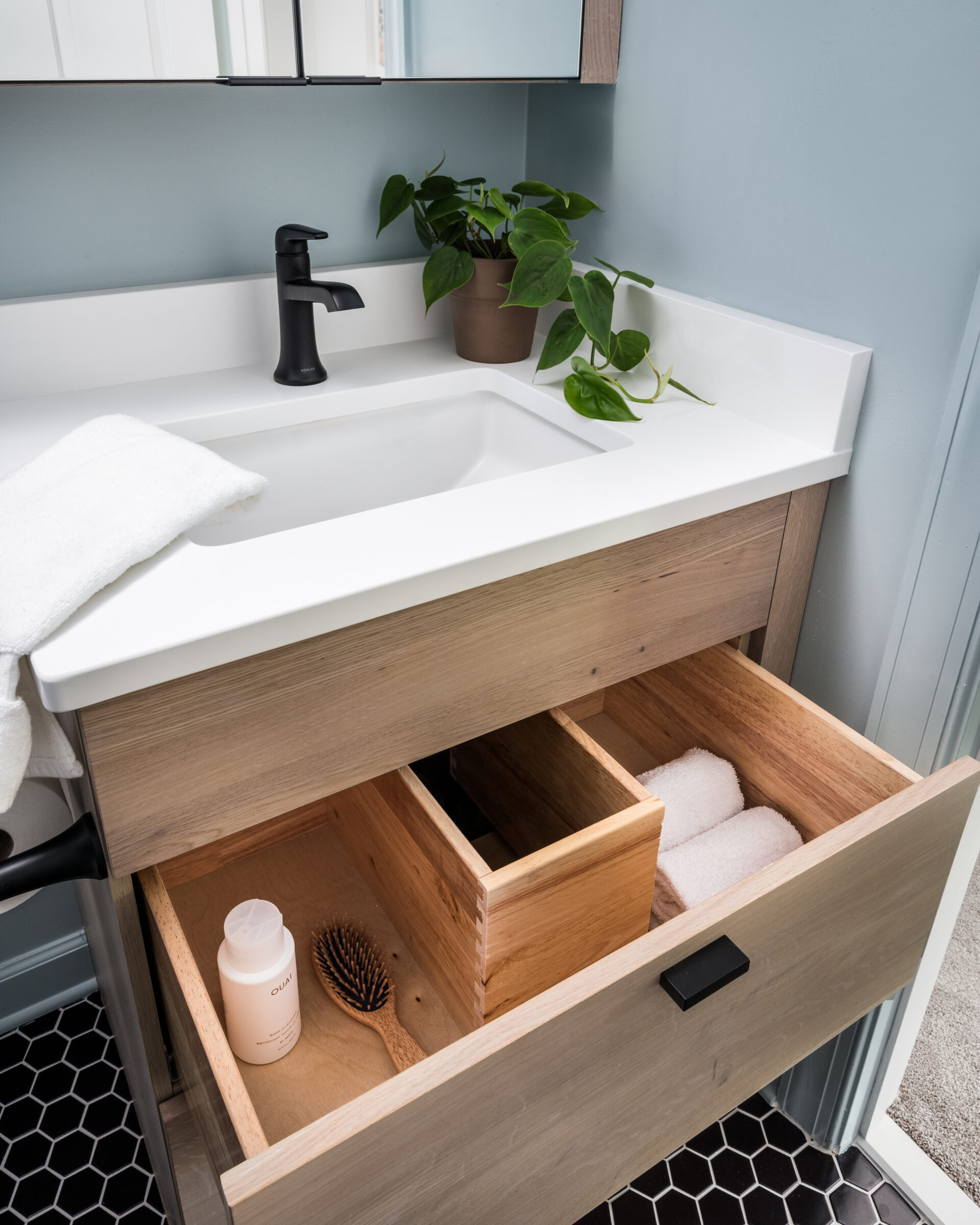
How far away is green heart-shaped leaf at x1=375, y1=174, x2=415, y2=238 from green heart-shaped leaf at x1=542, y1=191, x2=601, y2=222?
0.16 meters

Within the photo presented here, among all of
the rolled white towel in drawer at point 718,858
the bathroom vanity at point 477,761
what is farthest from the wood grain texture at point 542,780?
the rolled white towel in drawer at point 718,858

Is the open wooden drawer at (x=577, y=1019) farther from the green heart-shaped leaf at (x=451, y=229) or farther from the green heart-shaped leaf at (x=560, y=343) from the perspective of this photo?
the green heart-shaped leaf at (x=451, y=229)

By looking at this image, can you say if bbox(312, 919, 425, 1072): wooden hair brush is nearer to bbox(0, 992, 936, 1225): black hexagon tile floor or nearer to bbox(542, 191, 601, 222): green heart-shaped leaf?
bbox(0, 992, 936, 1225): black hexagon tile floor

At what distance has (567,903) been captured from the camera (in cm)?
77

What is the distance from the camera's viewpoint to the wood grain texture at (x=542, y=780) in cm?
84

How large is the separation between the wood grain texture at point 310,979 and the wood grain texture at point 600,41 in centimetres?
89

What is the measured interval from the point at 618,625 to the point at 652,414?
0.26 metres

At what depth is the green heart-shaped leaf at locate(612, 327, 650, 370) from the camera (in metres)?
1.06

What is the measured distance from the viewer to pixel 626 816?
0.76 m

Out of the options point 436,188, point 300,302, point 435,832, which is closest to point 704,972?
point 435,832

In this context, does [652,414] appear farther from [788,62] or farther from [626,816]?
[626,816]

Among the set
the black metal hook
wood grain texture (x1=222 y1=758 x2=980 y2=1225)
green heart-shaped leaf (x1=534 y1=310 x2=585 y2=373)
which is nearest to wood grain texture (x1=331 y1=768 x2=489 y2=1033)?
wood grain texture (x1=222 y1=758 x2=980 y2=1225)

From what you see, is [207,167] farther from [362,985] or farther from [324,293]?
[362,985]

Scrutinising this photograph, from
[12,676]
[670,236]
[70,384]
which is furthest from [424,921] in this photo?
[670,236]
